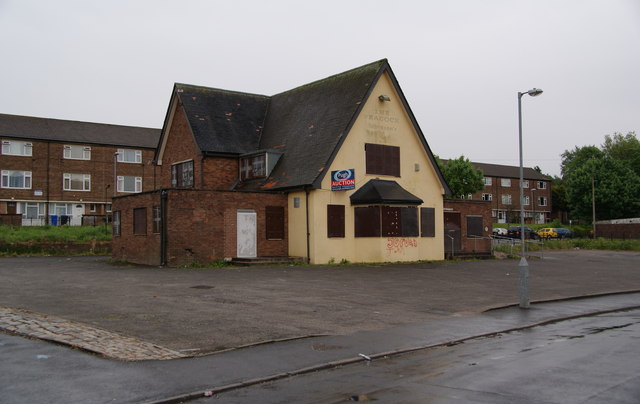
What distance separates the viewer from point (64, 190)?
A: 55.8 m

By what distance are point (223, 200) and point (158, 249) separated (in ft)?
12.0

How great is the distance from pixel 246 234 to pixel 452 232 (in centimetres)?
1328

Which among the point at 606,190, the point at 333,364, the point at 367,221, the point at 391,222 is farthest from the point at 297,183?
the point at 606,190

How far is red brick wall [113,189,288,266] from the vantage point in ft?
86.7

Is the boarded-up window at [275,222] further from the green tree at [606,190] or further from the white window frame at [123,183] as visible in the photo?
the green tree at [606,190]

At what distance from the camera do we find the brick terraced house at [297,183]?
2747 centimetres

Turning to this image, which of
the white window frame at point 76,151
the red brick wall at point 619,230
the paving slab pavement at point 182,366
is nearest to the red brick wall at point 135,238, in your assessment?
the paving slab pavement at point 182,366

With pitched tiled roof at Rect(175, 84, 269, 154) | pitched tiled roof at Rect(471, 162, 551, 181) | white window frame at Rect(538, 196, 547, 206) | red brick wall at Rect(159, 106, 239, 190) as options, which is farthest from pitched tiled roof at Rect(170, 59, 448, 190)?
white window frame at Rect(538, 196, 547, 206)

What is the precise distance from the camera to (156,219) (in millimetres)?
27656

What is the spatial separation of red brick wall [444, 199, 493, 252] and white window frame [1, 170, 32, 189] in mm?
38568

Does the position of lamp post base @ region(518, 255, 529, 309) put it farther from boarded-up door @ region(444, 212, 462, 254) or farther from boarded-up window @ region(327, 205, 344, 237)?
boarded-up door @ region(444, 212, 462, 254)

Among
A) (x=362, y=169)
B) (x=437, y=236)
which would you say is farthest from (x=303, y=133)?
(x=437, y=236)

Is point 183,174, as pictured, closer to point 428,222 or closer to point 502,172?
point 428,222

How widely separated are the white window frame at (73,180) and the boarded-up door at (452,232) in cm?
3682
